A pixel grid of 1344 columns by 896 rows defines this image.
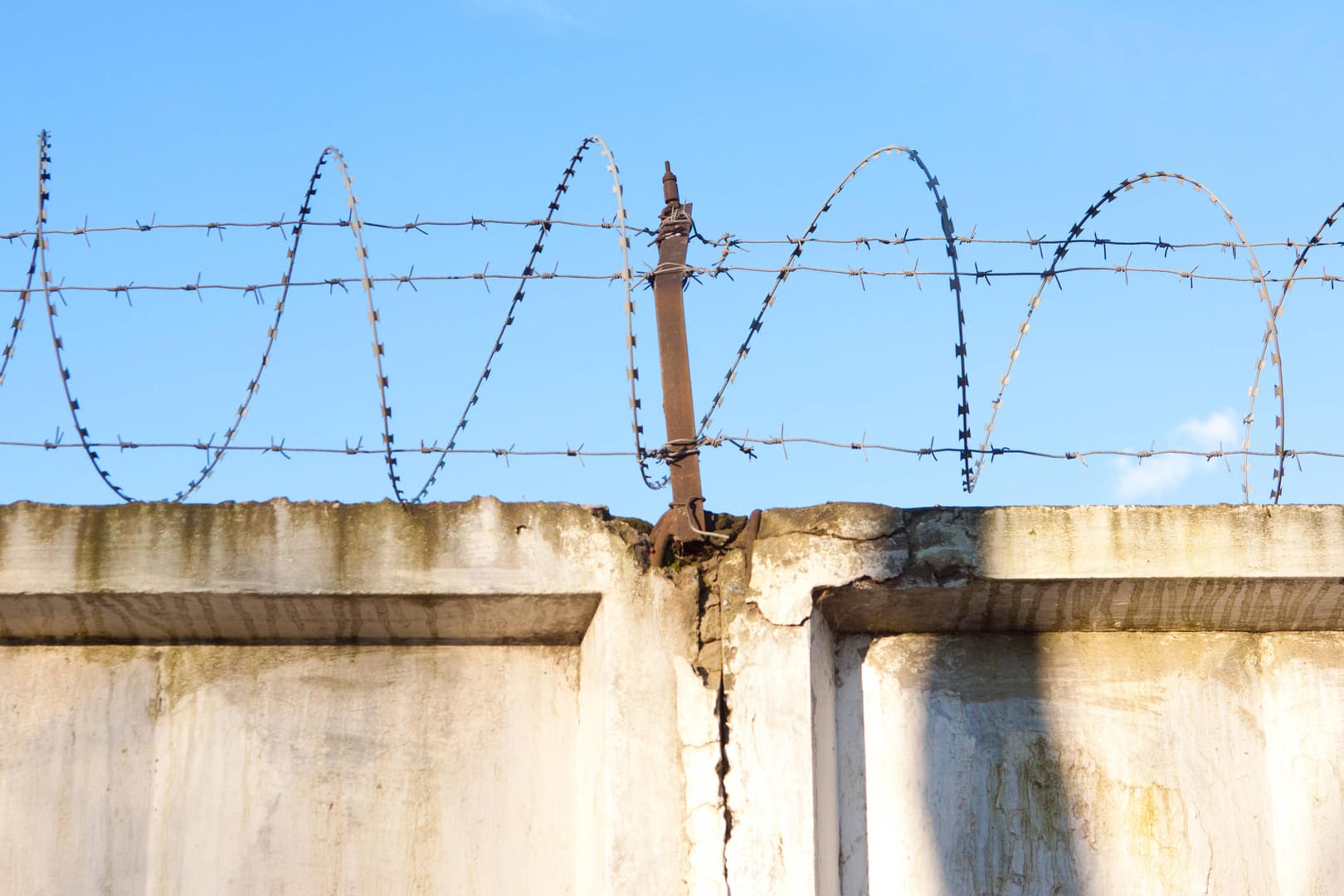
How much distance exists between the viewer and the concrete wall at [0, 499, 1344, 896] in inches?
165

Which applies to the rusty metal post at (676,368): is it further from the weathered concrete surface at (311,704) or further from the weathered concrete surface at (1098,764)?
the weathered concrete surface at (1098,764)

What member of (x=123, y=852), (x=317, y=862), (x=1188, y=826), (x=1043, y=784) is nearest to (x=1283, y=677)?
(x=1188, y=826)

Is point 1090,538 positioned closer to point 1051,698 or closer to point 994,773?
point 1051,698

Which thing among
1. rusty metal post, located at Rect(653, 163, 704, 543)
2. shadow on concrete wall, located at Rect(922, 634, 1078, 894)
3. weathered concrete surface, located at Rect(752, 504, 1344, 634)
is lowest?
shadow on concrete wall, located at Rect(922, 634, 1078, 894)

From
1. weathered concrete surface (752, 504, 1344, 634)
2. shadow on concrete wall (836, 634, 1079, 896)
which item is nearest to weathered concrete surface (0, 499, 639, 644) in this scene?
weathered concrete surface (752, 504, 1344, 634)

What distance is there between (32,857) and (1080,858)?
10.2 ft

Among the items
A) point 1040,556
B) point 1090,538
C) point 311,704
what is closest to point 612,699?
point 311,704

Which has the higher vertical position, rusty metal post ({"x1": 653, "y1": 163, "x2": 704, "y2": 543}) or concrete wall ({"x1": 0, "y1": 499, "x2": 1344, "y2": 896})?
rusty metal post ({"x1": 653, "y1": 163, "x2": 704, "y2": 543})

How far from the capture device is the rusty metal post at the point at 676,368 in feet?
14.0

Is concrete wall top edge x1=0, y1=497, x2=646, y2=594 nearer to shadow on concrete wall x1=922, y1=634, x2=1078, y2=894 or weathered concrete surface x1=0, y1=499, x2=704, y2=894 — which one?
weathered concrete surface x1=0, y1=499, x2=704, y2=894

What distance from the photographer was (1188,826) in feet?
14.0

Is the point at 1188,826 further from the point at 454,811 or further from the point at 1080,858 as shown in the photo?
the point at 454,811

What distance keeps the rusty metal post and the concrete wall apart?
15cm

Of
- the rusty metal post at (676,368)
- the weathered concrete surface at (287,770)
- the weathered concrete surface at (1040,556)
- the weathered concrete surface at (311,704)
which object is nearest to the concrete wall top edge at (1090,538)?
the weathered concrete surface at (1040,556)
